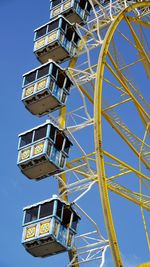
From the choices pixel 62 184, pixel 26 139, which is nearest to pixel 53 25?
pixel 26 139

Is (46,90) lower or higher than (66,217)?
higher

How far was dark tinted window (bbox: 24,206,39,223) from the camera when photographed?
1639cm

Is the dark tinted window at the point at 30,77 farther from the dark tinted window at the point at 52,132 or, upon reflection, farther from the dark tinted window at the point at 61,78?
the dark tinted window at the point at 52,132

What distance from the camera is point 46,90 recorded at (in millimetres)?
18844

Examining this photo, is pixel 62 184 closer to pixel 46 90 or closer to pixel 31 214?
pixel 31 214

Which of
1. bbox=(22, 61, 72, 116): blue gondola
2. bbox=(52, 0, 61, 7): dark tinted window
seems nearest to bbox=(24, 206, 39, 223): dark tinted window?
bbox=(22, 61, 72, 116): blue gondola

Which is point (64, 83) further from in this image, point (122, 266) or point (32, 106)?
point (122, 266)

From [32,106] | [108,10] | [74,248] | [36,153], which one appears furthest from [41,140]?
[108,10]

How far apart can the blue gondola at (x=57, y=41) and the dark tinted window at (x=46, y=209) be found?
6.71m

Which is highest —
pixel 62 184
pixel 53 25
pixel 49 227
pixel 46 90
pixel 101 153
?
pixel 53 25

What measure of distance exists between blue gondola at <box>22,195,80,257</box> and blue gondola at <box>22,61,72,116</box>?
3918 millimetres

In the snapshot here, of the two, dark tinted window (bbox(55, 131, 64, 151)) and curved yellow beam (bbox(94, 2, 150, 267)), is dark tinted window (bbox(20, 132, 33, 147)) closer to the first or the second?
dark tinted window (bbox(55, 131, 64, 151))

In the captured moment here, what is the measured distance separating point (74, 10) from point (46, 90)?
→ 565 cm

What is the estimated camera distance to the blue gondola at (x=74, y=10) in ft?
76.3
